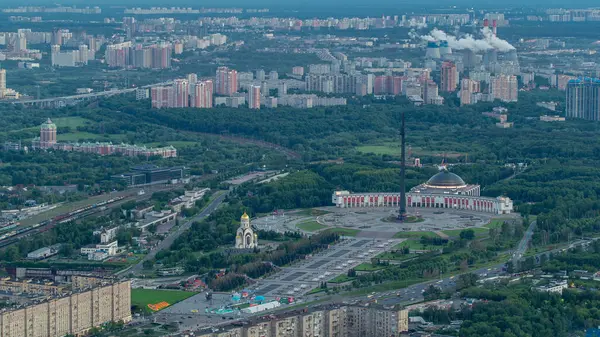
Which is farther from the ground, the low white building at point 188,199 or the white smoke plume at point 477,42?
the white smoke plume at point 477,42

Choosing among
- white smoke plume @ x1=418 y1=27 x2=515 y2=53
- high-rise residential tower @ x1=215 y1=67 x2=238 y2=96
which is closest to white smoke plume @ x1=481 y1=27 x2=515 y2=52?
white smoke plume @ x1=418 y1=27 x2=515 y2=53

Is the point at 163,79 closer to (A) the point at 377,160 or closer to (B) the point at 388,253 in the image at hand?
(A) the point at 377,160

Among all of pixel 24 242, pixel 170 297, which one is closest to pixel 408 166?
pixel 24 242

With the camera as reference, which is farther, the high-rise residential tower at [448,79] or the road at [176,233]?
the high-rise residential tower at [448,79]

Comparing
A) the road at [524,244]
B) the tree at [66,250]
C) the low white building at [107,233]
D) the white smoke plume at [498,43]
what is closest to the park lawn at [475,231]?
the road at [524,244]

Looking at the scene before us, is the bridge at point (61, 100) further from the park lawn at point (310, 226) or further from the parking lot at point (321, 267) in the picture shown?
the parking lot at point (321, 267)

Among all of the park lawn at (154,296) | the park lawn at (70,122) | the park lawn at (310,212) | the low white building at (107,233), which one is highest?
the park lawn at (70,122)

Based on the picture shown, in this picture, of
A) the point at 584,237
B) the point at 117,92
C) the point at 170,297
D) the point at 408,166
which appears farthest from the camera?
the point at 117,92
